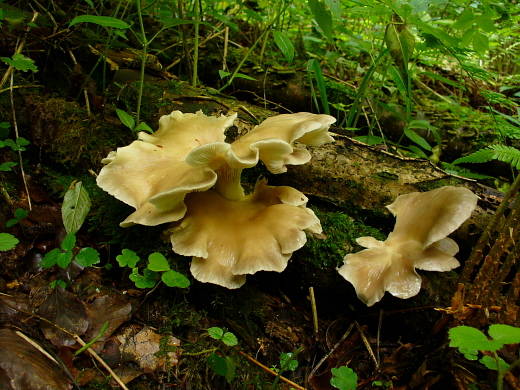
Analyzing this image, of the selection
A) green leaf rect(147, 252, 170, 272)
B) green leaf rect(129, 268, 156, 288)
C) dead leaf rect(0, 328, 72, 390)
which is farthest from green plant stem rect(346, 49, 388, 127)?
dead leaf rect(0, 328, 72, 390)

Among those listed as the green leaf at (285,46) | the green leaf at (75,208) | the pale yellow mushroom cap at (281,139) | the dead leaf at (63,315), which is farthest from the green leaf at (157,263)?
the green leaf at (285,46)

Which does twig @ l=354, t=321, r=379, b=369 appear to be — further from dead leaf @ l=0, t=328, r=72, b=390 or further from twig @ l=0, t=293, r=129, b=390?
dead leaf @ l=0, t=328, r=72, b=390

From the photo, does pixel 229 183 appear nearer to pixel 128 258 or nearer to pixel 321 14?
pixel 128 258

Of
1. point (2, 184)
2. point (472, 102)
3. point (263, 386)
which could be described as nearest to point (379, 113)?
point (472, 102)

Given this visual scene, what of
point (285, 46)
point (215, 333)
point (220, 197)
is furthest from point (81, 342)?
point (285, 46)

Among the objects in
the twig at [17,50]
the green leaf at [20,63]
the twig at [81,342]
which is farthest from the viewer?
the twig at [17,50]

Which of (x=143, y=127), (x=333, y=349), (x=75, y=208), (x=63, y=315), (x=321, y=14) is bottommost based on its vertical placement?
(x=333, y=349)

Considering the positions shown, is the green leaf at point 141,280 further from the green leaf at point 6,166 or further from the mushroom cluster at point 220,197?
the green leaf at point 6,166
